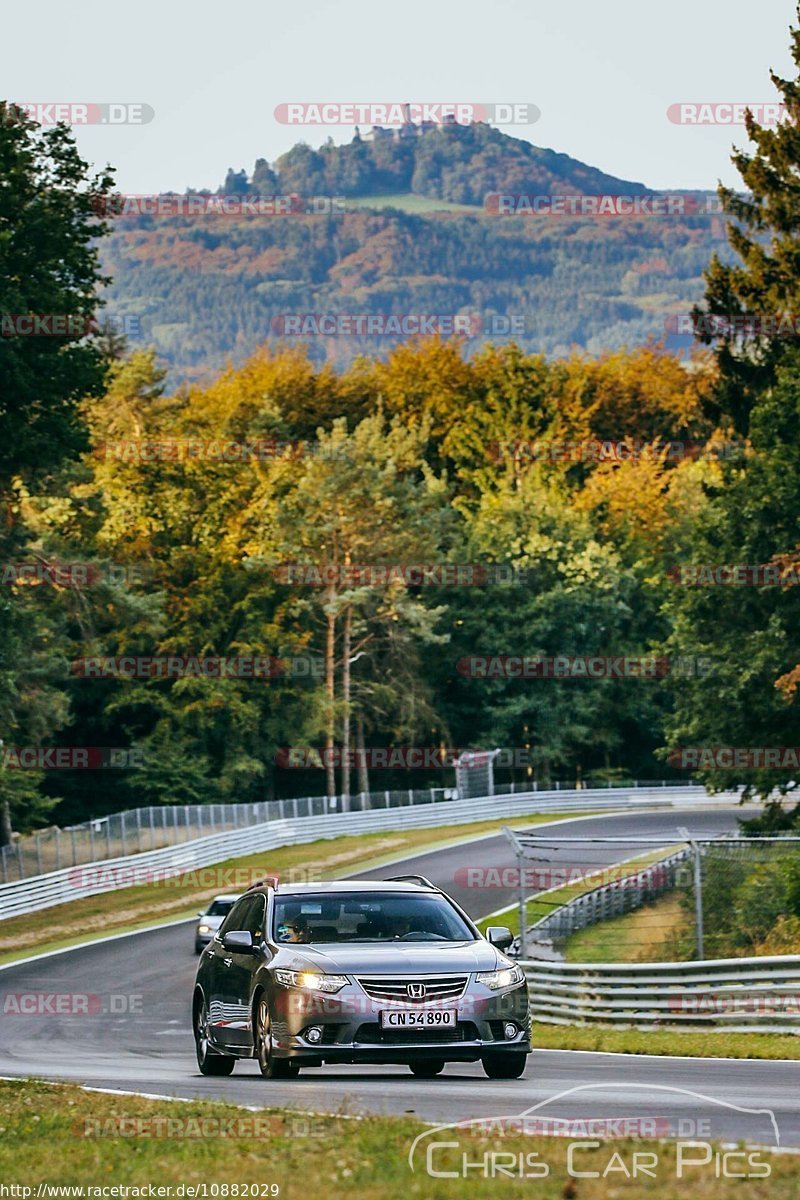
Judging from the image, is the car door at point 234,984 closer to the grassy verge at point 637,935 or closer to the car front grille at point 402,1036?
the car front grille at point 402,1036

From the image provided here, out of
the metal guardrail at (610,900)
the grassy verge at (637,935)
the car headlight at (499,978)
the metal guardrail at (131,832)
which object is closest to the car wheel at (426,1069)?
the car headlight at (499,978)

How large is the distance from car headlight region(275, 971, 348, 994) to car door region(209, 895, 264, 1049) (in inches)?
31.1

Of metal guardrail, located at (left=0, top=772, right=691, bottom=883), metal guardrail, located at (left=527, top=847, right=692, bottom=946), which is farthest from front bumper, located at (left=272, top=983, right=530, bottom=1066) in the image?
metal guardrail, located at (left=0, top=772, right=691, bottom=883)

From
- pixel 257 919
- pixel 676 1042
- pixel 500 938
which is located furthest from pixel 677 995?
pixel 257 919

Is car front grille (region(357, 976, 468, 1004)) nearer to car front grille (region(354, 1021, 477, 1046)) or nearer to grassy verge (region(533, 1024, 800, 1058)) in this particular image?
car front grille (region(354, 1021, 477, 1046))

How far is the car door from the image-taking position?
48.8ft

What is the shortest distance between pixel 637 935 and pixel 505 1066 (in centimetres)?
1875

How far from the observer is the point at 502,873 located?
180 feet

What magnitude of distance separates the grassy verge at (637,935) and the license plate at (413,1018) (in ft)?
45.4

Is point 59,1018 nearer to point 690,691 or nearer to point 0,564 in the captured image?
point 690,691

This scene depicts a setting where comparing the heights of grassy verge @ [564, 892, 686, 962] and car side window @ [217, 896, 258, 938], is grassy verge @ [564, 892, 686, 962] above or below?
below

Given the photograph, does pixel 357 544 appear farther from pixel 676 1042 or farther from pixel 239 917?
pixel 239 917

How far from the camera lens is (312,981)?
13781 millimetres

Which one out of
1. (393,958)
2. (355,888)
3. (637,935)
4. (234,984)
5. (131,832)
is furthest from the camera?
(131,832)
